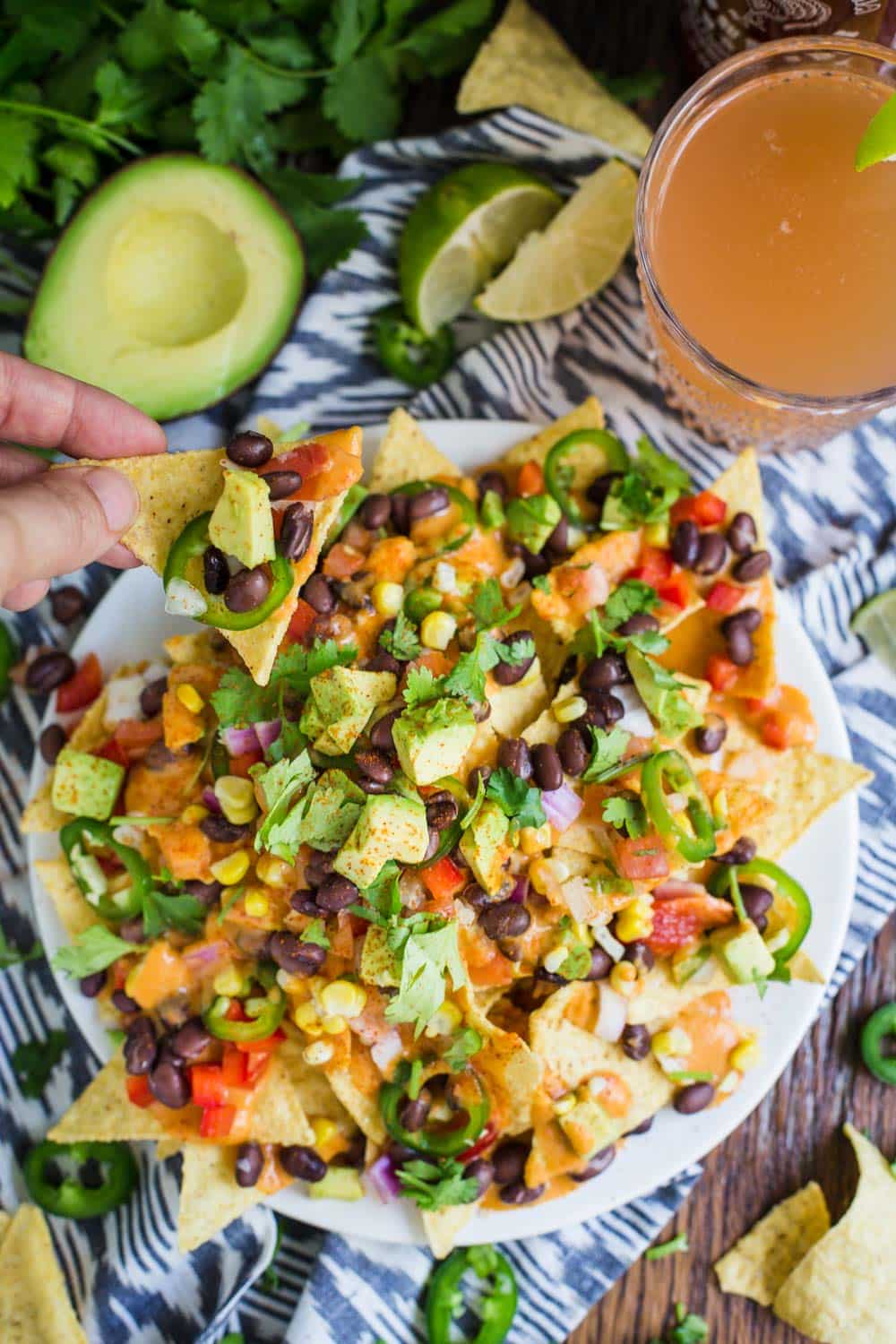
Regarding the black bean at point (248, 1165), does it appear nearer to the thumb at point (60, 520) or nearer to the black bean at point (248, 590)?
the black bean at point (248, 590)

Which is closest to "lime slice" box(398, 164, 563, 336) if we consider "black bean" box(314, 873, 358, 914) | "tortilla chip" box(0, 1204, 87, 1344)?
"black bean" box(314, 873, 358, 914)

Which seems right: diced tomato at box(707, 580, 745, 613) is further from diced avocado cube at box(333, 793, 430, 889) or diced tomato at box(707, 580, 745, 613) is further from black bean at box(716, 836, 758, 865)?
diced avocado cube at box(333, 793, 430, 889)

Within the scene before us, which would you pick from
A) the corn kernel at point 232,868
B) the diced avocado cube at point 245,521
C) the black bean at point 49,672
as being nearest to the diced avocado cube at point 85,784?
the black bean at point 49,672

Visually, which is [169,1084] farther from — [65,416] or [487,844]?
[65,416]

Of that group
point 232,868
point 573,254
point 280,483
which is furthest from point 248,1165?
point 573,254

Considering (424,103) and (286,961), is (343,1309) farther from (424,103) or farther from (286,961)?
(424,103)

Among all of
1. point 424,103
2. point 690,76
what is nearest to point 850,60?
point 690,76
